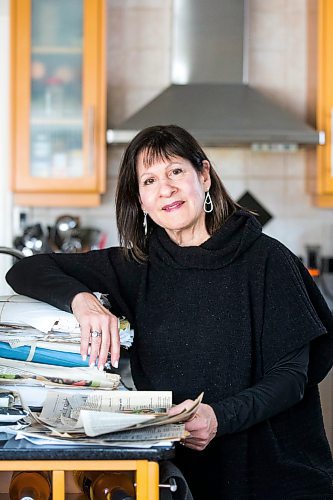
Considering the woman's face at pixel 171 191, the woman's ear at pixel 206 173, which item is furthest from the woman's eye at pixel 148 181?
the woman's ear at pixel 206 173

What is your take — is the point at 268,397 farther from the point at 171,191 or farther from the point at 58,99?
the point at 58,99

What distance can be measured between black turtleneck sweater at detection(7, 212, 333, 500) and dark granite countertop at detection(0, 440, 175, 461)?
1.53 ft

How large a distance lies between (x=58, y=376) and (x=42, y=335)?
11 cm

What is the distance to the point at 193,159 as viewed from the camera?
2123mm

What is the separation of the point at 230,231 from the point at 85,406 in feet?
1.94

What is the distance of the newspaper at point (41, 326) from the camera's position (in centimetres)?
192

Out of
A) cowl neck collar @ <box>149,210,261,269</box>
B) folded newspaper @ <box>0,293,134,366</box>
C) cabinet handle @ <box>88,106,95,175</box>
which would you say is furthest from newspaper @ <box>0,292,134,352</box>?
cabinet handle @ <box>88,106,95,175</box>

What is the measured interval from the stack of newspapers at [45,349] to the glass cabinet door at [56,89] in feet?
6.97

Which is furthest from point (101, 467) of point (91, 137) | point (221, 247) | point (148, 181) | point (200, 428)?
point (91, 137)

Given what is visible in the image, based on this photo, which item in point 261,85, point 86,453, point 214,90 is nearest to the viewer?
point 86,453

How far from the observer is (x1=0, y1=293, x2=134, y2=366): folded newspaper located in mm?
1899

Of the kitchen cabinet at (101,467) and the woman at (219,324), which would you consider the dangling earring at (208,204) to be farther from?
the kitchen cabinet at (101,467)

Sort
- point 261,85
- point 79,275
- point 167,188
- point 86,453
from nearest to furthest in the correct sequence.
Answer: point 86,453 < point 167,188 < point 79,275 < point 261,85

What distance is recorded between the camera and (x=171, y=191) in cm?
209
